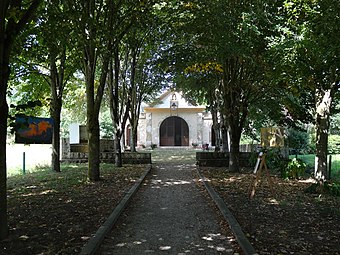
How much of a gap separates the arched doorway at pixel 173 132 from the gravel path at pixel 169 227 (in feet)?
95.5

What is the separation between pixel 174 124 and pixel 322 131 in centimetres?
2906

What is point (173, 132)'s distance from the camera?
39.3 meters

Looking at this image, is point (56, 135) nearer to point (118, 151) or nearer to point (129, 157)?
point (118, 151)

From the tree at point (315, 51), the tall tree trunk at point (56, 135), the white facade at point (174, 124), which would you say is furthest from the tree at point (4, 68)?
the white facade at point (174, 124)

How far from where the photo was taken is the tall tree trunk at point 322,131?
34.5 ft

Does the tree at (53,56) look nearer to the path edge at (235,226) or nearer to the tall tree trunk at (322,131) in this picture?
the path edge at (235,226)

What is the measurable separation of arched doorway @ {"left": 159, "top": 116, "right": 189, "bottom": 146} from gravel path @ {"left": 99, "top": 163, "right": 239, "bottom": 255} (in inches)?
1146

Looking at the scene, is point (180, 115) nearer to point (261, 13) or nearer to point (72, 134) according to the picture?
point (72, 134)

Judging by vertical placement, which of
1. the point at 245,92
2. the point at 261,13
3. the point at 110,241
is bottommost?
the point at 110,241

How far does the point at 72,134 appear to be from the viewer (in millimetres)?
21234

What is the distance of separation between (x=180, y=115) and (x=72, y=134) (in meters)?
19.3

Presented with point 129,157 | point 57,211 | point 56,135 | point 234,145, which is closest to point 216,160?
point 234,145

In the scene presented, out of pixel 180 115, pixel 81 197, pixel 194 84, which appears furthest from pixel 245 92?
pixel 180 115

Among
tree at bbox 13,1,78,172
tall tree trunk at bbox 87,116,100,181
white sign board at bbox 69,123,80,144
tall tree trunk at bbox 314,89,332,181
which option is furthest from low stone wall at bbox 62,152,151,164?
tall tree trunk at bbox 314,89,332,181
